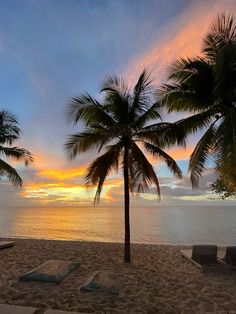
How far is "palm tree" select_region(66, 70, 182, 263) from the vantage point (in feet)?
38.9

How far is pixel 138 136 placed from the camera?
40.2 feet

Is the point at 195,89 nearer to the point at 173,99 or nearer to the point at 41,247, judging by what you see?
the point at 173,99

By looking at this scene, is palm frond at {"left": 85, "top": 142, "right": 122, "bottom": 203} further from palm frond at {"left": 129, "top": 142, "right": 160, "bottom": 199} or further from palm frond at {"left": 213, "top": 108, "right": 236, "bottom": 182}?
palm frond at {"left": 213, "top": 108, "right": 236, "bottom": 182}

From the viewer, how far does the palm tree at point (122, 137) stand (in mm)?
11859

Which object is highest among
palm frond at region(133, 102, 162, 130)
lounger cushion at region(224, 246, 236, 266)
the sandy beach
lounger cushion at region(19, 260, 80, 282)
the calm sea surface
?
palm frond at region(133, 102, 162, 130)

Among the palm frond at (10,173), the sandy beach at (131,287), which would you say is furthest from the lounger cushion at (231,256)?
the palm frond at (10,173)

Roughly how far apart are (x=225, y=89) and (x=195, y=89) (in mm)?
1137

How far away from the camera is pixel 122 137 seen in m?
12.0

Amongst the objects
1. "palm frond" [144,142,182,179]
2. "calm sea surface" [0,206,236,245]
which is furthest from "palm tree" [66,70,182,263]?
"calm sea surface" [0,206,236,245]

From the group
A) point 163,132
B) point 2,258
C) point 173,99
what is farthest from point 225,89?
point 2,258

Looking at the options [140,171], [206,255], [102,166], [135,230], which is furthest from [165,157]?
[135,230]

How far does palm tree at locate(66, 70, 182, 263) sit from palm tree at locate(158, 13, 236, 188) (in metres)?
1.00

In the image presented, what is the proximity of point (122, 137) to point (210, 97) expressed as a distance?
11.3 feet

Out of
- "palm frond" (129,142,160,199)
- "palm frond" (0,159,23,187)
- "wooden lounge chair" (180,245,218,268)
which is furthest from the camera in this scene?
"palm frond" (0,159,23,187)
